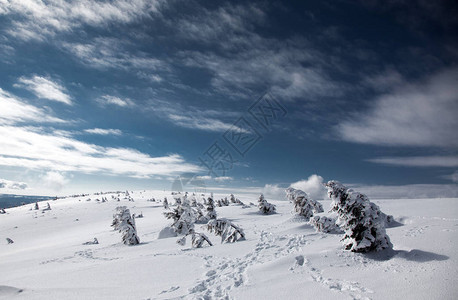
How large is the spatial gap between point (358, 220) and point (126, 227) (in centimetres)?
1930

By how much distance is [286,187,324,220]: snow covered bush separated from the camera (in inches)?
916

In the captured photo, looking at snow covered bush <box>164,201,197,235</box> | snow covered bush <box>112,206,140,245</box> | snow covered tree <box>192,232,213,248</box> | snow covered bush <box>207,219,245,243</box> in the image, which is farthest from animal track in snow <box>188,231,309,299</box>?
snow covered bush <box>112,206,140,245</box>

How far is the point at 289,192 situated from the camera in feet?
88.5

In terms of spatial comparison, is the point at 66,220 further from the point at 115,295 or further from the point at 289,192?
the point at 115,295

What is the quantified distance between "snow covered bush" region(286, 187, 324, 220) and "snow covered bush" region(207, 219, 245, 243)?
33.6ft

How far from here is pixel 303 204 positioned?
23984 millimetres

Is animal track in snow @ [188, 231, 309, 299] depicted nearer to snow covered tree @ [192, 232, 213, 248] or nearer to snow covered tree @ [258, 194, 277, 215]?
snow covered tree @ [192, 232, 213, 248]

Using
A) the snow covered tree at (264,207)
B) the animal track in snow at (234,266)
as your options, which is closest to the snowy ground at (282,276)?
the animal track in snow at (234,266)

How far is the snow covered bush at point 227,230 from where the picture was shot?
49.8ft

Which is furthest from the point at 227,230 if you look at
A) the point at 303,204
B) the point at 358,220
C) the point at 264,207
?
the point at 264,207

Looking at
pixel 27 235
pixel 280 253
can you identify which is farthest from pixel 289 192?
pixel 27 235

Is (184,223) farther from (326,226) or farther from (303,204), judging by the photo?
(326,226)

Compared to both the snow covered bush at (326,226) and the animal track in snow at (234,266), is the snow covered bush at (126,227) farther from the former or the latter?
the snow covered bush at (326,226)

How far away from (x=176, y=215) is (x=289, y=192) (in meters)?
13.7
